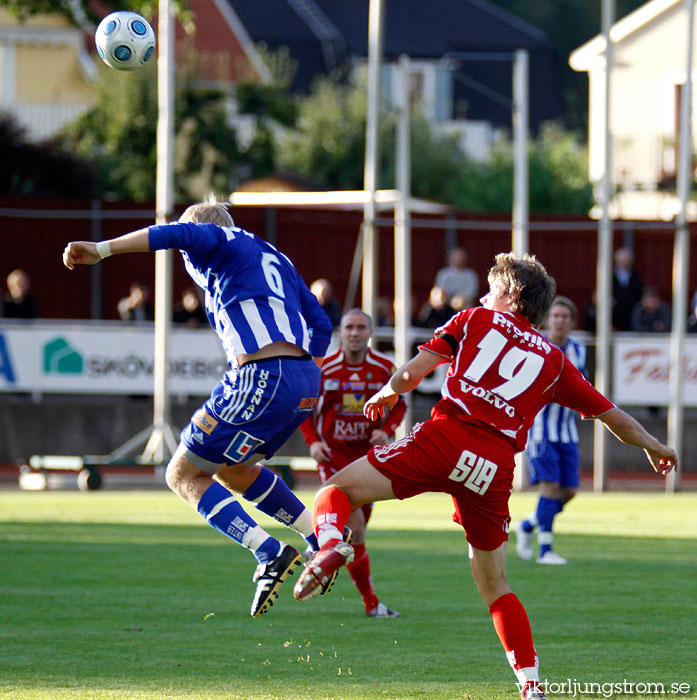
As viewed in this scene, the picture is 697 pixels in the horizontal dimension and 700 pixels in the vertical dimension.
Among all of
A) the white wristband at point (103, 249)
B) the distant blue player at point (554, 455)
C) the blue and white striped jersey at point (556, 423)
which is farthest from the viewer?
the blue and white striped jersey at point (556, 423)

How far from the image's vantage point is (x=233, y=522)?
7195 millimetres

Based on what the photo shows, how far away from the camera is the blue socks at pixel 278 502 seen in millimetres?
7648

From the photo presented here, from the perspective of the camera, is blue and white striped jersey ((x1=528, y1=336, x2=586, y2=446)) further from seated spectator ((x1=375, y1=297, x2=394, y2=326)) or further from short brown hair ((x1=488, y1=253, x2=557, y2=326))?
seated spectator ((x1=375, y1=297, x2=394, y2=326))

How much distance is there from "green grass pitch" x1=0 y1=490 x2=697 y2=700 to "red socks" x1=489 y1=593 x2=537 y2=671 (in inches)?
16.5

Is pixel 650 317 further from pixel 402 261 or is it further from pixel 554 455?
Result: pixel 554 455

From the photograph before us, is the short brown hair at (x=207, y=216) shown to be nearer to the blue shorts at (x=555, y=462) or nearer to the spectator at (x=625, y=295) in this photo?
the blue shorts at (x=555, y=462)

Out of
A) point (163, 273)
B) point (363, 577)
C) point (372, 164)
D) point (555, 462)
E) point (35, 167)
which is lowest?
point (363, 577)

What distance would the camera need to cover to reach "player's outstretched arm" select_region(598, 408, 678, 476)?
6.38 metres

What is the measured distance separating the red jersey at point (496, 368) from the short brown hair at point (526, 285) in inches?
2.2

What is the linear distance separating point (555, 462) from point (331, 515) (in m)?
6.17

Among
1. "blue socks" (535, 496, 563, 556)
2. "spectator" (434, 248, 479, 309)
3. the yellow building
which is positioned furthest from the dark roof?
"blue socks" (535, 496, 563, 556)

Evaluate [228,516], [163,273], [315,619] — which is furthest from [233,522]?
[163,273]

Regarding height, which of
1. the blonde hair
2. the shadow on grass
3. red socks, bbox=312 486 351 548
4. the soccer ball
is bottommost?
the shadow on grass

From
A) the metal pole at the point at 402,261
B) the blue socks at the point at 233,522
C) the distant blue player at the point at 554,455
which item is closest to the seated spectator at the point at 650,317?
the metal pole at the point at 402,261
